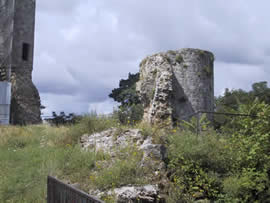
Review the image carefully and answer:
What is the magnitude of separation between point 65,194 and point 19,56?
63.2 ft

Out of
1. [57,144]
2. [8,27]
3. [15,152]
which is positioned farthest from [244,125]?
[8,27]

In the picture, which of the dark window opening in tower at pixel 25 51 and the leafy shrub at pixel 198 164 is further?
the dark window opening in tower at pixel 25 51

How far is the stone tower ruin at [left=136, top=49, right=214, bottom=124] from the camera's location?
Result: 14.4 meters

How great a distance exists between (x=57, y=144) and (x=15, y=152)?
4.14 ft

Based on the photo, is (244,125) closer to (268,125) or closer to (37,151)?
(268,125)

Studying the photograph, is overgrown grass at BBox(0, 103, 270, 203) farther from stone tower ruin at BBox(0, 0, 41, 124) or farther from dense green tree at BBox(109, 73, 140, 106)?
dense green tree at BBox(109, 73, 140, 106)

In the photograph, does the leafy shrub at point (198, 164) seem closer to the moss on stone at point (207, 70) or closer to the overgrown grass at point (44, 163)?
the overgrown grass at point (44, 163)

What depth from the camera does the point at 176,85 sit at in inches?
580

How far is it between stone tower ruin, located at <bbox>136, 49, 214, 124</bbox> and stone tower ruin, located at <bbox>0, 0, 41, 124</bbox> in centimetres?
942

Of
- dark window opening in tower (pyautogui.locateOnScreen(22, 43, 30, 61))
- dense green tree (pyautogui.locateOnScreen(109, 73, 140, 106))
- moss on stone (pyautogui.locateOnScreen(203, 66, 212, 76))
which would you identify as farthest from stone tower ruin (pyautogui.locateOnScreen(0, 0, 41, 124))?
dense green tree (pyautogui.locateOnScreen(109, 73, 140, 106))

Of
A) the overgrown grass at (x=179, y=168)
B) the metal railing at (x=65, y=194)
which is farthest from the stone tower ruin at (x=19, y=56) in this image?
the metal railing at (x=65, y=194)

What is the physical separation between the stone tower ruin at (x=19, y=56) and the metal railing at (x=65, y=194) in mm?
16515

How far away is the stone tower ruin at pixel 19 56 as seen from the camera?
21.4 m

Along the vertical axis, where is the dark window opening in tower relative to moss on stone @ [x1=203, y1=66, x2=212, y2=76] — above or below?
above
